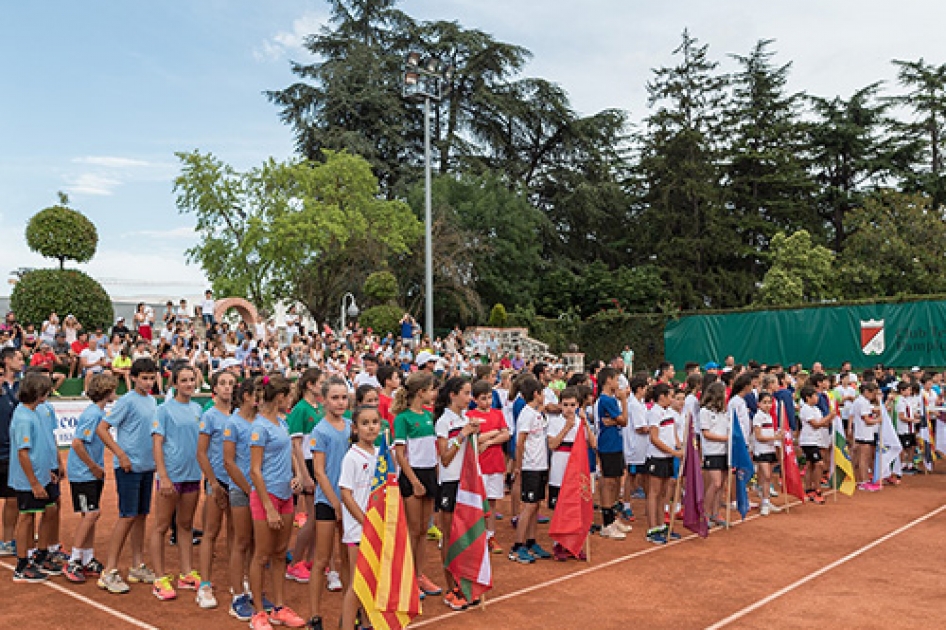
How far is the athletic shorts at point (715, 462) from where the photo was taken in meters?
9.53

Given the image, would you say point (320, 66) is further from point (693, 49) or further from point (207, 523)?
point (207, 523)

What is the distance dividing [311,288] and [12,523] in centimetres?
2785

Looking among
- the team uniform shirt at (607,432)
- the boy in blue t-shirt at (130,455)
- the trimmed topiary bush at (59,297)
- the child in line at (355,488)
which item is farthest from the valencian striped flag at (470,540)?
the trimmed topiary bush at (59,297)

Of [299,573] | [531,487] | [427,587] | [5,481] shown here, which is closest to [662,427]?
[531,487]

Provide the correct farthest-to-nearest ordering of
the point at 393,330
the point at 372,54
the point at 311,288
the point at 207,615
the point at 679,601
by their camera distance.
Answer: the point at 372,54 < the point at 311,288 < the point at 393,330 < the point at 679,601 < the point at 207,615

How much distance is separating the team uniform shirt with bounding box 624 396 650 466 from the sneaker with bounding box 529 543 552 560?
1.90m

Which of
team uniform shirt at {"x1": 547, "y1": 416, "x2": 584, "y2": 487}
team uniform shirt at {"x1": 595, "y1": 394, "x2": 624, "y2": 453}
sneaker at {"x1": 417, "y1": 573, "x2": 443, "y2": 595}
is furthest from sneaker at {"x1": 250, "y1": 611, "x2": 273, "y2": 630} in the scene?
team uniform shirt at {"x1": 595, "y1": 394, "x2": 624, "y2": 453}

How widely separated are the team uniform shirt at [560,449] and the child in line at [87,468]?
14.2ft

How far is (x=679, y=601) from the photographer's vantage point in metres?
7.00

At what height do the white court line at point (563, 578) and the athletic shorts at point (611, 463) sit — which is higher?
the athletic shorts at point (611, 463)

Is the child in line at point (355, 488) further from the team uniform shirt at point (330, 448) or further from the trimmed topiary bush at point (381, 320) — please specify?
the trimmed topiary bush at point (381, 320)

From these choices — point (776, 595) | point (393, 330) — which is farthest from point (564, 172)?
point (776, 595)

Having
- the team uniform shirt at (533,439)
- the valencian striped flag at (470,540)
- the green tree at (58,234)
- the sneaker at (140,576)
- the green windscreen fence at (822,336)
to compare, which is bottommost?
the sneaker at (140,576)

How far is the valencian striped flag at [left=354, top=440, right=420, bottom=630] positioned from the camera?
5.47 m
